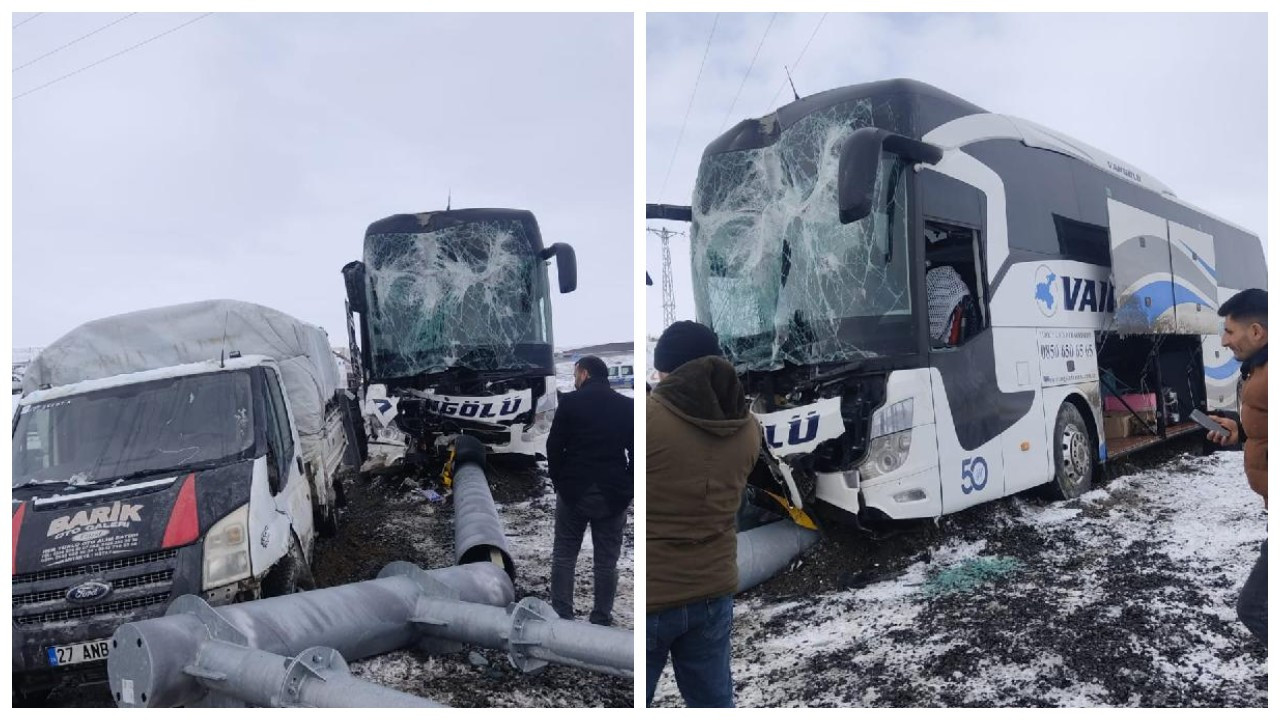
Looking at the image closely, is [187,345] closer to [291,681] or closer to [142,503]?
[142,503]

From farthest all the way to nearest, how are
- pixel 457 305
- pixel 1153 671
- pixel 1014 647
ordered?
Result: pixel 457 305, pixel 1014 647, pixel 1153 671

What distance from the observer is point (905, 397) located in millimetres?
4465

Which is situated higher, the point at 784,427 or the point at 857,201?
the point at 857,201

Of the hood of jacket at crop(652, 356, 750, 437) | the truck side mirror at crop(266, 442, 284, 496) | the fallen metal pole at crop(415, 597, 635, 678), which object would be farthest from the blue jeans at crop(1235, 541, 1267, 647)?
the truck side mirror at crop(266, 442, 284, 496)

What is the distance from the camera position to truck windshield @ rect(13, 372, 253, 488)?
4.14 metres

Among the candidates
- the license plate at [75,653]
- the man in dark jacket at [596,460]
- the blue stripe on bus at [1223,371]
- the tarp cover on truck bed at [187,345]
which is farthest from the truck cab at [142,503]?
the blue stripe on bus at [1223,371]

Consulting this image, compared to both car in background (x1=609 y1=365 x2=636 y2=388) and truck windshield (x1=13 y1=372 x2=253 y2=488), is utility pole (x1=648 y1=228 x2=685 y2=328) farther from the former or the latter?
truck windshield (x1=13 y1=372 x2=253 y2=488)

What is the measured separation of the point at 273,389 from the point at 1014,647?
4.17m

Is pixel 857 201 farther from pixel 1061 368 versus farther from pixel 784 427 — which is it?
pixel 1061 368

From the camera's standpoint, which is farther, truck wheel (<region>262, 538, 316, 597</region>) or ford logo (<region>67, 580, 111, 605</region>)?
truck wheel (<region>262, 538, 316, 597</region>)

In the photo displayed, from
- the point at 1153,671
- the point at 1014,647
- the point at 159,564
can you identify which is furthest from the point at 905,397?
the point at 159,564

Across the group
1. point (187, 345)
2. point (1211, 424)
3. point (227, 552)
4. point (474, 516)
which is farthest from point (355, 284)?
point (1211, 424)

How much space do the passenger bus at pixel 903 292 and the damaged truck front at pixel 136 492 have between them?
2463 millimetres
